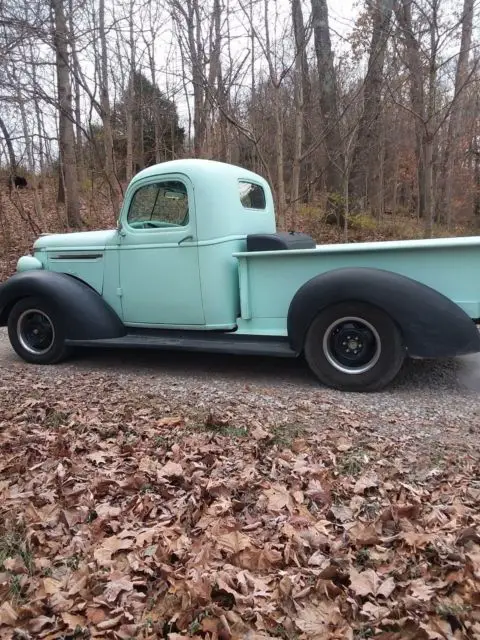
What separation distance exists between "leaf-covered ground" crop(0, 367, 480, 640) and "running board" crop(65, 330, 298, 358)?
3.55ft

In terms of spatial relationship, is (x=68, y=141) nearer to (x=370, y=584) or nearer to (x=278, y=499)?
(x=278, y=499)

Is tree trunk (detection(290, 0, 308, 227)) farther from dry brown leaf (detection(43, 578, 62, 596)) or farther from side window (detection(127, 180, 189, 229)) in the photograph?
dry brown leaf (detection(43, 578, 62, 596))

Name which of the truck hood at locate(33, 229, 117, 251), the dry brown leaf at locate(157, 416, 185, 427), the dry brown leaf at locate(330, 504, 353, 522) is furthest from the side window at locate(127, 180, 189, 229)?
the dry brown leaf at locate(330, 504, 353, 522)

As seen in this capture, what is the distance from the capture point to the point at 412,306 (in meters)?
4.45

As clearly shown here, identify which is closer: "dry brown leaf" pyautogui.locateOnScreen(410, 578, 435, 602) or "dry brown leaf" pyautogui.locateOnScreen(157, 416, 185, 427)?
"dry brown leaf" pyautogui.locateOnScreen(410, 578, 435, 602)

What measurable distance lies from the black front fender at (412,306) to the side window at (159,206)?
70.0 inches

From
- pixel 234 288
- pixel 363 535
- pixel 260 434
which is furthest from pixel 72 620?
pixel 234 288

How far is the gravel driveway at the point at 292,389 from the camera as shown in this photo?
396cm

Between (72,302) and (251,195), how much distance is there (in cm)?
235

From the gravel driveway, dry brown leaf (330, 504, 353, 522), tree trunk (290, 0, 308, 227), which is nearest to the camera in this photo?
dry brown leaf (330, 504, 353, 522)

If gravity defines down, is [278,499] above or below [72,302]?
below

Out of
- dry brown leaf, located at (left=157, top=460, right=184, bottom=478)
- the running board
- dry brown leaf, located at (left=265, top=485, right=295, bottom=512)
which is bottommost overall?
dry brown leaf, located at (left=265, top=485, right=295, bottom=512)

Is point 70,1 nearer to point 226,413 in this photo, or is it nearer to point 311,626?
point 226,413

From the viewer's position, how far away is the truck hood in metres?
6.04
